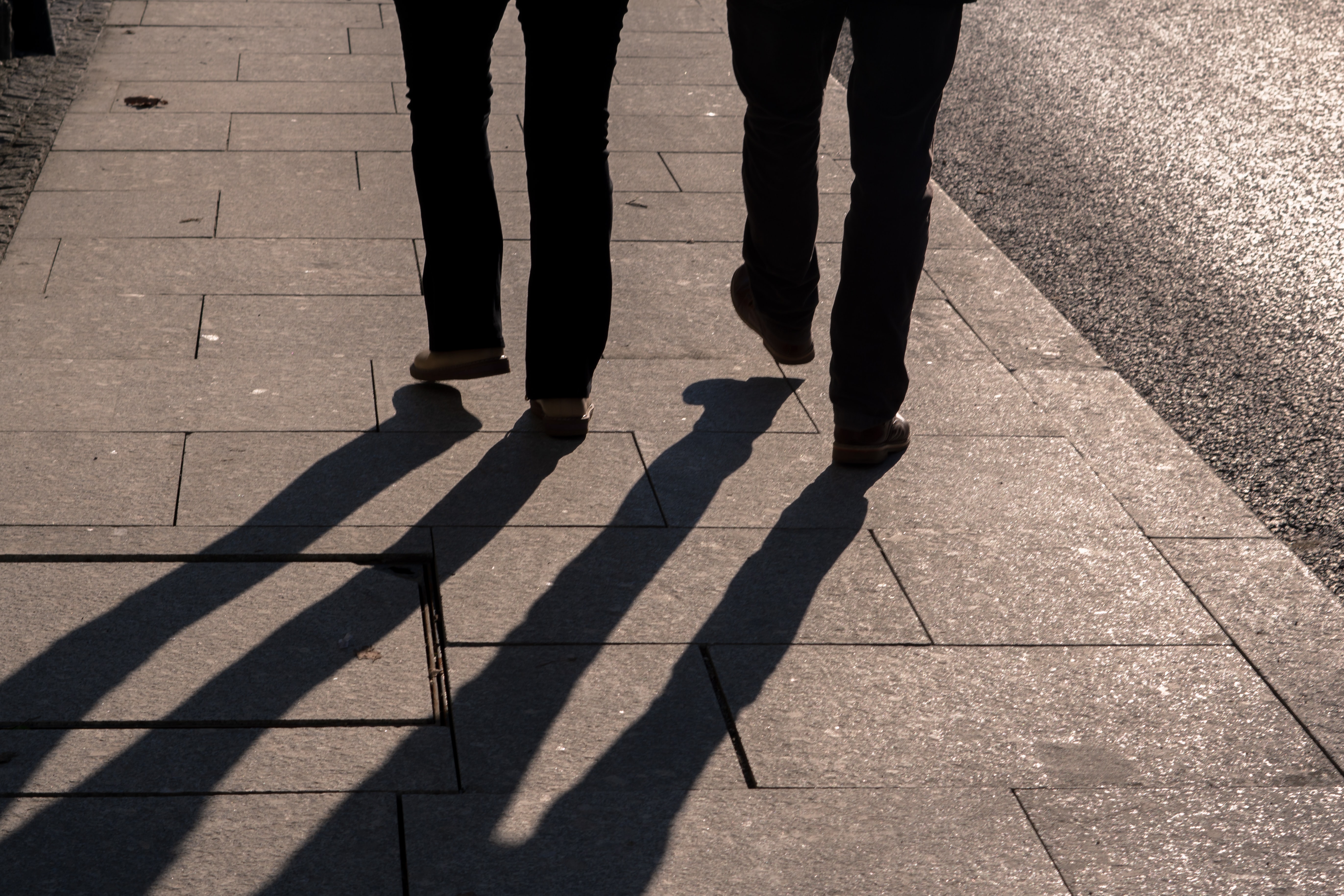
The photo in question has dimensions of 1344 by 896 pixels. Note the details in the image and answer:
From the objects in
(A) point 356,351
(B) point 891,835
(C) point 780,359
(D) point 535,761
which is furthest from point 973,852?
(A) point 356,351

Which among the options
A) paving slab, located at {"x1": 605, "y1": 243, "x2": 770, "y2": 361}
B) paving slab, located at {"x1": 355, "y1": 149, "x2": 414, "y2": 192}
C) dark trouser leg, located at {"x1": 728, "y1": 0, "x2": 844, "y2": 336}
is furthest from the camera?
paving slab, located at {"x1": 355, "y1": 149, "x2": 414, "y2": 192}

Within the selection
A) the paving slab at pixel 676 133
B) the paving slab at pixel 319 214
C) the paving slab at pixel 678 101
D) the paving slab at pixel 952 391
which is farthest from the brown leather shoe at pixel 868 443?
the paving slab at pixel 678 101

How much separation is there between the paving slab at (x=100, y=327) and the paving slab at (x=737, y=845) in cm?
216

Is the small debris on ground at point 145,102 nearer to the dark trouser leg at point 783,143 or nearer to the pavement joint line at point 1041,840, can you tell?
the dark trouser leg at point 783,143

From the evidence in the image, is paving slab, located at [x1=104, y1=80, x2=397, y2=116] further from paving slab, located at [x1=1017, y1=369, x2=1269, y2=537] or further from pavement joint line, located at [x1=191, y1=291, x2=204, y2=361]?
paving slab, located at [x1=1017, y1=369, x2=1269, y2=537]

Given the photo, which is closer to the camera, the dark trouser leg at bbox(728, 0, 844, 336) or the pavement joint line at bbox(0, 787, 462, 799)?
the pavement joint line at bbox(0, 787, 462, 799)

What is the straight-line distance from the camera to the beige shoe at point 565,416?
11.8 feet

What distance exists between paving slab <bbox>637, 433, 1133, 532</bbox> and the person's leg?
0.16 meters

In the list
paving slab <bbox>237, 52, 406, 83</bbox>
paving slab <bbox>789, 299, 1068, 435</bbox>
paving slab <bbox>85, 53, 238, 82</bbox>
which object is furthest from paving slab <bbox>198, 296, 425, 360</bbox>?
paving slab <bbox>85, 53, 238, 82</bbox>

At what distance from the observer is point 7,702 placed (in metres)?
2.53

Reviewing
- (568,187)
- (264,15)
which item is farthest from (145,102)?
(568,187)

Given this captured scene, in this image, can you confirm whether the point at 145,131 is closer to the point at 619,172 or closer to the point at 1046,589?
the point at 619,172

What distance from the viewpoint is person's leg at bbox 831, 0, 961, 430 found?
318cm

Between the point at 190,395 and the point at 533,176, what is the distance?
1087mm
